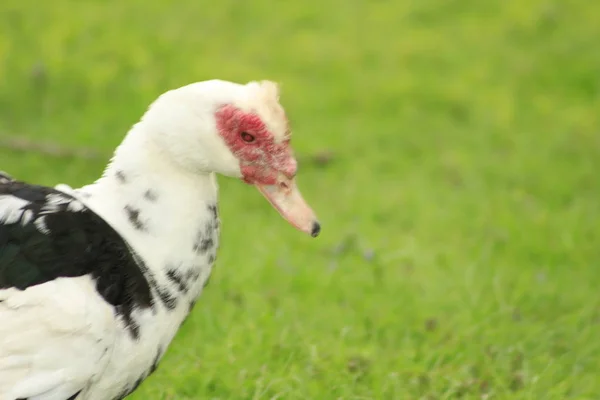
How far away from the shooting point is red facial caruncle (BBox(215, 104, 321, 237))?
2264 mm

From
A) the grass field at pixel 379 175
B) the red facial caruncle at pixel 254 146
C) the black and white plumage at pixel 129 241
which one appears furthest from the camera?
the grass field at pixel 379 175

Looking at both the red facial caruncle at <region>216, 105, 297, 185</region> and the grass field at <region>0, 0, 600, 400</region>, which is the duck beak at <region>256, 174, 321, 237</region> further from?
the grass field at <region>0, 0, 600, 400</region>

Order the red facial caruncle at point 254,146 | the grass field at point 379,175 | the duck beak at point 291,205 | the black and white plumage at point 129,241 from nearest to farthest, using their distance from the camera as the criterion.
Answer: the black and white plumage at point 129,241, the red facial caruncle at point 254,146, the duck beak at point 291,205, the grass field at point 379,175

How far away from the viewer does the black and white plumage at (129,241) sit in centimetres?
206

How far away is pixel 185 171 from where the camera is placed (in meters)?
2.33

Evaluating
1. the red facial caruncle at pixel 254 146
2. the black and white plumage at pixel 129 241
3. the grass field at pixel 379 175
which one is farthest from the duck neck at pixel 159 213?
the grass field at pixel 379 175

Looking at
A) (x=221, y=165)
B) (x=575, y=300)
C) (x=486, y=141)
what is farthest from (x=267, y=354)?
(x=486, y=141)

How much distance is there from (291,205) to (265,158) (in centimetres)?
16

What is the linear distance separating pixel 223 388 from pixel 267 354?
0.24 metres

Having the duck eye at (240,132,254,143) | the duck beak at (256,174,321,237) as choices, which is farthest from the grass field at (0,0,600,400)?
the duck eye at (240,132,254,143)

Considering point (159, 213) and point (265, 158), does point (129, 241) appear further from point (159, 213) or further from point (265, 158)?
point (265, 158)

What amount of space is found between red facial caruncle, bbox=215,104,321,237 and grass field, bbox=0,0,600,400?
0.83 metres

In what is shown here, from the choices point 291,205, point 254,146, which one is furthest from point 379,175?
point 254,146

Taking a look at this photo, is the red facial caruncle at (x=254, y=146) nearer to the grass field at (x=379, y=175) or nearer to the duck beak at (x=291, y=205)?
the duck beak at (x=291, y=205)
